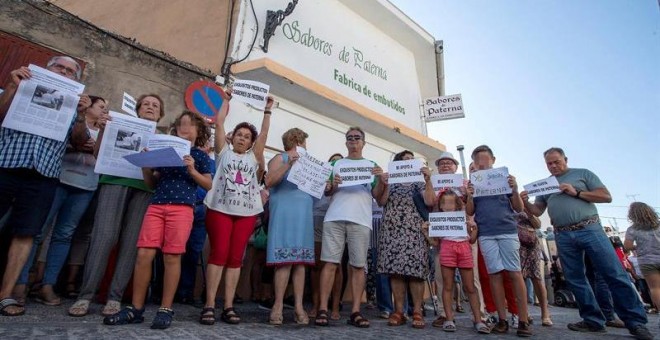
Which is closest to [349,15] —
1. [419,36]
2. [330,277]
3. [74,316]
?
[419,36]

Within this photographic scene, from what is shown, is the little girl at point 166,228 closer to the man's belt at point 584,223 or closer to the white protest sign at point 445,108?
the man's belt at point 584,223

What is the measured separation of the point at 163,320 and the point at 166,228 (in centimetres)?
65

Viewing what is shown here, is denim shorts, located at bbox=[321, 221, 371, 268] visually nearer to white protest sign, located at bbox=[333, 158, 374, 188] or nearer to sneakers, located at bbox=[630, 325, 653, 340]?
white protest sign, located at bbox=[333, 158, 374, 188]

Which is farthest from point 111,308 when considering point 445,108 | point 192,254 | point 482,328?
point 445,108

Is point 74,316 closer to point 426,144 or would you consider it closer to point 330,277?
point 330,277

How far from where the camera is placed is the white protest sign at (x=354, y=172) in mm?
3744

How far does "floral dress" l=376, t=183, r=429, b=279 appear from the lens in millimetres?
3715

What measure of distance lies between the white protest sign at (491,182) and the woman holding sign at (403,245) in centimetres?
46

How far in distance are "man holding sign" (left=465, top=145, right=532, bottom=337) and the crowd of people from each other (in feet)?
Result: 0.04

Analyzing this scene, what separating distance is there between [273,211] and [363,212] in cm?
90

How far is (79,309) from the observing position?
266cm

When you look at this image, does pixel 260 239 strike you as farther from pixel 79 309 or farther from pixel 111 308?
pixel 79 309

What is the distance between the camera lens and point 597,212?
3824 mm

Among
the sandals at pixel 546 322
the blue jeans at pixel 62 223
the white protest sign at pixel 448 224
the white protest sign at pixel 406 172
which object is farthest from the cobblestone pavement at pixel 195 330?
the white protest sign at pixel 406 172
